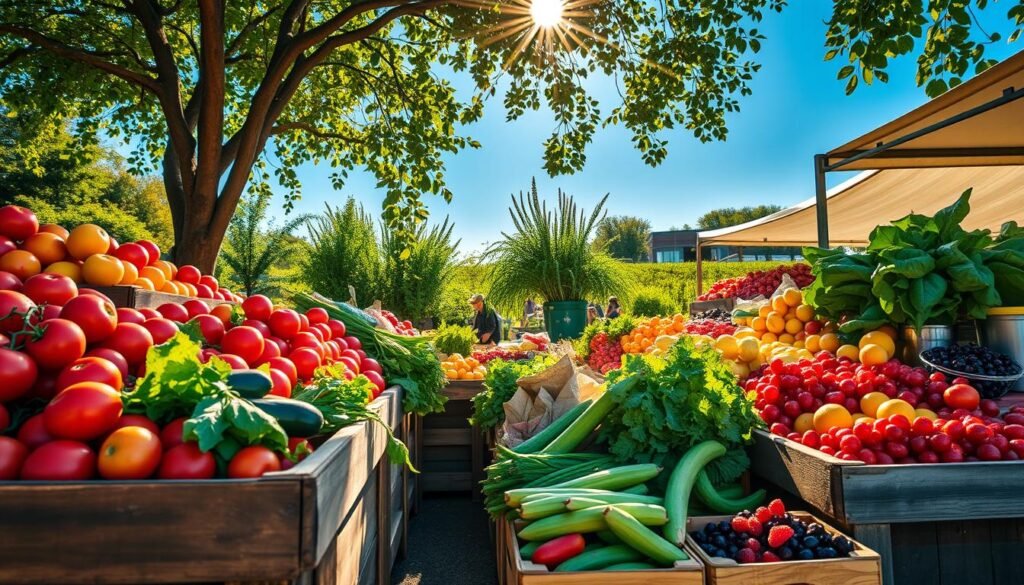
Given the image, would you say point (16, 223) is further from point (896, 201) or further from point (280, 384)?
point (896, 201)

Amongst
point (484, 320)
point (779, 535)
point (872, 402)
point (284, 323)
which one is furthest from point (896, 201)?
point (284, 323)

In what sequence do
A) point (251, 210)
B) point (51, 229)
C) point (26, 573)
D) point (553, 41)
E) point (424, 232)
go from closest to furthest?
point (26, 573) → point (51, 229) → point (553, 41) → point (424, 232) → point (251, 210)

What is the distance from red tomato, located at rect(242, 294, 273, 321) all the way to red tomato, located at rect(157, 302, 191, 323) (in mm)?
306

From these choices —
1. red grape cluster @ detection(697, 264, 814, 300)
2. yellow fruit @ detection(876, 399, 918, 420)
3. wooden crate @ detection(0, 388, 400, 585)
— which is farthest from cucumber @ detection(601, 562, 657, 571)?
red grape cluster @ detection(697, 264, 814, 300)

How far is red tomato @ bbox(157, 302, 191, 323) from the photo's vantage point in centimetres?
206

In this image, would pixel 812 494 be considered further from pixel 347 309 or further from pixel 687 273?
pixel 687 273

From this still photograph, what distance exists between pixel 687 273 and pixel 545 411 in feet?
75.7

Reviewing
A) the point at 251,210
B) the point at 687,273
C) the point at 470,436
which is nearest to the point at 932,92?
the point at 470,436

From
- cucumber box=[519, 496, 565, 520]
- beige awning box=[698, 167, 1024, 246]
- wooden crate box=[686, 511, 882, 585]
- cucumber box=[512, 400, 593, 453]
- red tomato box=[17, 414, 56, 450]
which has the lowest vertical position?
wooden crate box=[686, 511, 882, 585]

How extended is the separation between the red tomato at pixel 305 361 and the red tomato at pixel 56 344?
0.82m

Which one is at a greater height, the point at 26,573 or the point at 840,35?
the point at 840,35

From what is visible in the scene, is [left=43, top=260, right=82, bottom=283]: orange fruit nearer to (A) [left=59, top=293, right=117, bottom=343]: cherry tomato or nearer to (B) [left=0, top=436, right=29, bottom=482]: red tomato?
(A) [left=59, top=293, right=117, bottom=343]: cherry tomato

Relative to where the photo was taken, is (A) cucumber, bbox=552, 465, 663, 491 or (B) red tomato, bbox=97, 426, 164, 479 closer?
(B) red tomato, bbox=97, 426, 164, 479

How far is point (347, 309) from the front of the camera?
3551 millimetres
